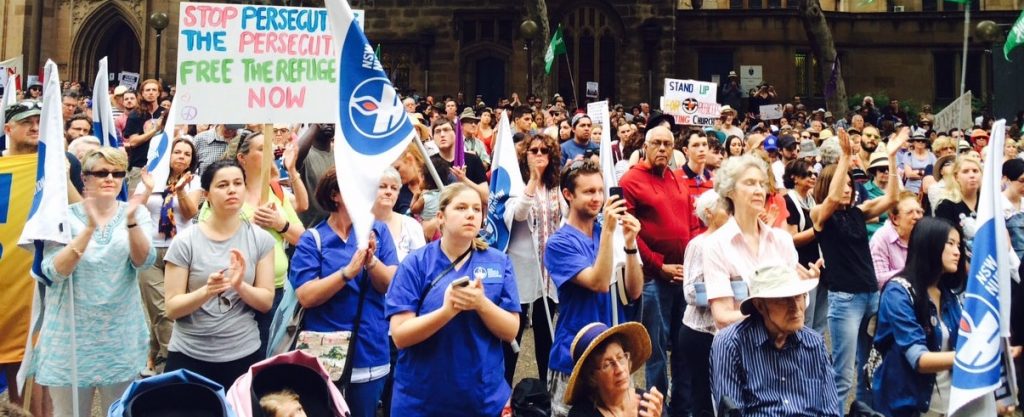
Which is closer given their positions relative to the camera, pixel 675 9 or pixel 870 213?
pixel 870 213

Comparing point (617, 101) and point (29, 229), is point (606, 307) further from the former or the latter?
point (617, 101)

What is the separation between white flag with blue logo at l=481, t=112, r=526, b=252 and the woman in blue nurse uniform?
7.16 ft

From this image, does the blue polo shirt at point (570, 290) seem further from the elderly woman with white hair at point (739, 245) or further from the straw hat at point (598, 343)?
the straw hat at point (598, 343)

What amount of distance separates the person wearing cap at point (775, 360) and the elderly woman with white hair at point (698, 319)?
107 cm

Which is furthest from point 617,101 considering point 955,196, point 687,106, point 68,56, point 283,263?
point 283,263

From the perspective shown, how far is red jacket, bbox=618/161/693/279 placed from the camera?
691 centimetres

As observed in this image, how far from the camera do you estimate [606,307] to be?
571 centimetres

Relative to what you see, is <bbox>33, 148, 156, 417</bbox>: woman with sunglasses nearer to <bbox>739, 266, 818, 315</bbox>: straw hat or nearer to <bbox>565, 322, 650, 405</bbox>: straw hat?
<bbox>565, 322, 650, 405</bbox>: straw hat

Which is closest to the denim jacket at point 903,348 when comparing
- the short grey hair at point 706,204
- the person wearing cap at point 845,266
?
the short grey hair at point 706,204

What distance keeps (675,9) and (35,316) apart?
89.5 feet

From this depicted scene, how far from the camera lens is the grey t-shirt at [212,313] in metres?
5.24

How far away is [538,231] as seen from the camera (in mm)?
7090

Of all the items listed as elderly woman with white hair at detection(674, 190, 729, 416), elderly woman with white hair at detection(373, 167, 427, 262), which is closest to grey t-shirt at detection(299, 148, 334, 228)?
elderly woman with white hair at detection(373, 167, 427, 262)

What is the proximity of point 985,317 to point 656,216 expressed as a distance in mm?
2671
